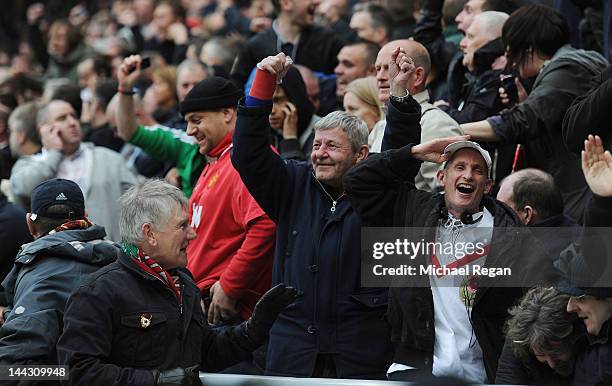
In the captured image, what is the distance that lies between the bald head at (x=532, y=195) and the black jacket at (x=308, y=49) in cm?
333

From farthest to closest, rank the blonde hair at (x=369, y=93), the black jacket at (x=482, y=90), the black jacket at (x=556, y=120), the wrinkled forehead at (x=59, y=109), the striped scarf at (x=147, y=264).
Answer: the wrinkled forehead at (x=59, y=109), the blonde hair at (x=369, y=93), the black jacket at (x=482, y=90), the black jacket at (x=556, y=120), the striped scarf at (x=147, y=264)

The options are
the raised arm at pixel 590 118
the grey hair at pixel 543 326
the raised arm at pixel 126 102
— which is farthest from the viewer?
the raised arm at pixel 126 102

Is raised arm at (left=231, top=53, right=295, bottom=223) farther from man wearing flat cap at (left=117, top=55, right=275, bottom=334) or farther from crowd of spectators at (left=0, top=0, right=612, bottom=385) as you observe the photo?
man wearing flat cap at (left=117, top=55, right=275, bottom=334)

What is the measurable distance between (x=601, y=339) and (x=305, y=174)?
70.1 inches

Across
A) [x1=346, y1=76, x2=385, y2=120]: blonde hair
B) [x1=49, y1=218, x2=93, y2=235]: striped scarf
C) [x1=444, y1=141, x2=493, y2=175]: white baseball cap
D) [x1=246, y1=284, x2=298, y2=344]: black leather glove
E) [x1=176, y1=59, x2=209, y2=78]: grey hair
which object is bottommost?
[x1=246, y1=284, x2=298, y2=344]: black leather glove

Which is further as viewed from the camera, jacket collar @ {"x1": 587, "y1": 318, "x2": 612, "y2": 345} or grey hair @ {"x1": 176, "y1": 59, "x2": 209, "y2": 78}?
grey hair @ {"x1": 176, "y1": 59, "x2": 209, "y2": 78}

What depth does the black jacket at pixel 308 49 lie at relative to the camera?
903 cm

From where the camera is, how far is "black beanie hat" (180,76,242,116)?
22.2 ft

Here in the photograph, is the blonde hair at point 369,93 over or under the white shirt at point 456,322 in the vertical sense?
over

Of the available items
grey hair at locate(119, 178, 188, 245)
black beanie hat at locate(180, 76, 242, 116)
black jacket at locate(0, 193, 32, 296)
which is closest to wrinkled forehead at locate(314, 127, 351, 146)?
grey hair at locate(119, 178, 188, 245)

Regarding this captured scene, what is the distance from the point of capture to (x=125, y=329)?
479 centimetres

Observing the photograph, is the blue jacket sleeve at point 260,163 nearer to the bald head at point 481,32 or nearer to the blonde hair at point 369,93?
the blonde hair at point 369,93

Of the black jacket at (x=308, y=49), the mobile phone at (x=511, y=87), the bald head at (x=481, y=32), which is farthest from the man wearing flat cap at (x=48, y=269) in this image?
the black jacket at (x=308, y=49)

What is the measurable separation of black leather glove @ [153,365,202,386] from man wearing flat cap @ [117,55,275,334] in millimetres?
1478
